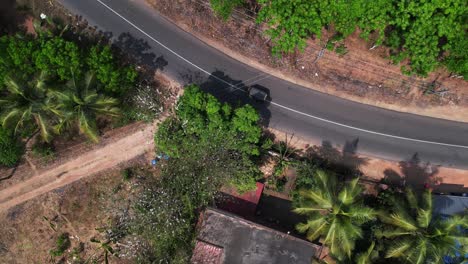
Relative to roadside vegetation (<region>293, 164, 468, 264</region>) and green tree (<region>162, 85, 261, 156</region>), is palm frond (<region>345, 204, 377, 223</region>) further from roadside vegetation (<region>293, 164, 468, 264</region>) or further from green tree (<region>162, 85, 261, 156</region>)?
green tree (<region>162, 85, 261, 156</region>)

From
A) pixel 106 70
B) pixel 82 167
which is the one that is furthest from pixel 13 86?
pixel 82 167

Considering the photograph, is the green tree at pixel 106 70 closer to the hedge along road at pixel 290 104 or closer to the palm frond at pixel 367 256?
the hedge along road at pixel 290 104

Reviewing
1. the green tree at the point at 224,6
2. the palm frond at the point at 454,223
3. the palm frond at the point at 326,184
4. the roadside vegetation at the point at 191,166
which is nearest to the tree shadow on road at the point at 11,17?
the roadside vegetation at the point at 191,166

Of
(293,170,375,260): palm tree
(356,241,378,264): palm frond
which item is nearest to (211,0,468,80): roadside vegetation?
(293,170,375,260): palm tree

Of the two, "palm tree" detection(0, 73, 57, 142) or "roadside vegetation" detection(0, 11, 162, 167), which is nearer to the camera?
"palm tree" detection(0, 73, 57, 142)

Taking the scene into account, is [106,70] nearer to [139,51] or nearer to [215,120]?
[139,51]

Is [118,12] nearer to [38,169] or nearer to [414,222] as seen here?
[38,169]
